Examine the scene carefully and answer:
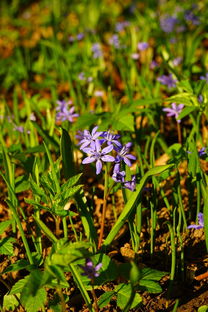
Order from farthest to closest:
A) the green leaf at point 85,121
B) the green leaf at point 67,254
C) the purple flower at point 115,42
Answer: the purple flower at point 115,42 → the green leaf at point 85,121 → the green leaf at point 67,254

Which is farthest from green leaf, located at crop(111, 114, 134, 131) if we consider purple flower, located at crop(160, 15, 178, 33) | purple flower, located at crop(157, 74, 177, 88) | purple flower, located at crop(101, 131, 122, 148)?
purple flower, located at crop(160, 15, 178, 33)

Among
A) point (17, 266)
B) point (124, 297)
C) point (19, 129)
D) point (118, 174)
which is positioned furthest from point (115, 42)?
point (124, 297)

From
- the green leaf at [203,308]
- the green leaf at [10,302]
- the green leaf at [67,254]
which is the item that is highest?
the green leaf at [67,254]

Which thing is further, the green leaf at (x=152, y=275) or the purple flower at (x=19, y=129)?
the purple flower at (x=19, y=129)

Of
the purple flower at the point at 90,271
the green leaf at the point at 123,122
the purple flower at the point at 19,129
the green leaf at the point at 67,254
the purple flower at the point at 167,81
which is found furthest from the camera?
the purple flower at the point at 167,81

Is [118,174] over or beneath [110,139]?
beneath

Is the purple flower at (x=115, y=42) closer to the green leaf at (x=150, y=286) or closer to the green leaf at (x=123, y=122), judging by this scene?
the green leaf at (x=123, y=122)

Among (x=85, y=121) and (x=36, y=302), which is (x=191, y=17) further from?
(x=36, y=302)

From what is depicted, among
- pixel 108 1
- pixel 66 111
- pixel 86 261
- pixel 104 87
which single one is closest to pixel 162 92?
pixel 104 87

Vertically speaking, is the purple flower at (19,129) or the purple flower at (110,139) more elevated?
the purple flower at (110,139)

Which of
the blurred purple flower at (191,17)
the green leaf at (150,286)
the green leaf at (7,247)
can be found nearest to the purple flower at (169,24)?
the blurred purple flower at (191,17)
